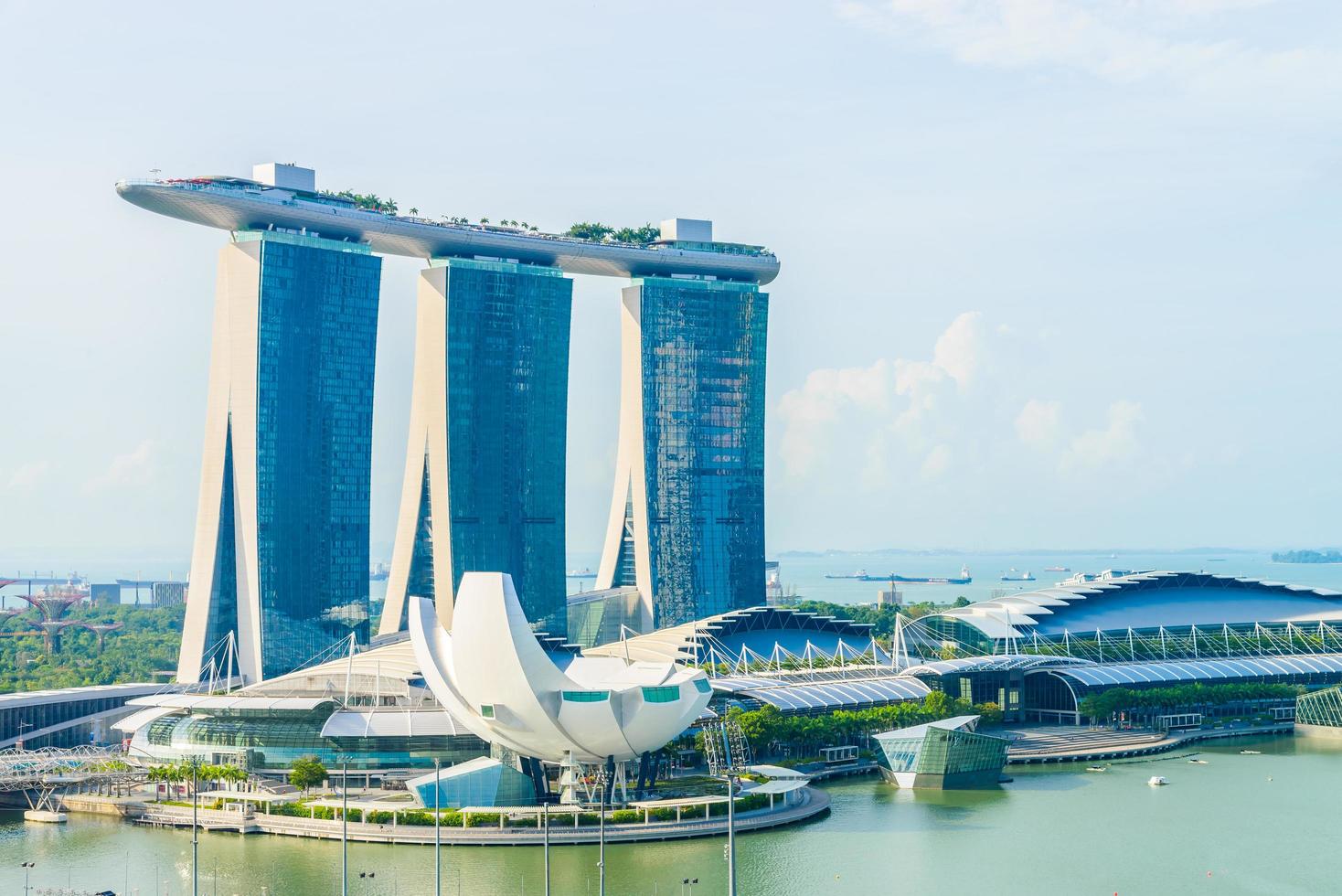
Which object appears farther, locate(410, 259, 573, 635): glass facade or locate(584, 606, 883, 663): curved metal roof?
locate(410, 259, 573, 635): glass facade

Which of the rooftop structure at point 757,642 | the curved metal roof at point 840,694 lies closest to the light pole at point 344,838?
the curved metal roof at point 840,694

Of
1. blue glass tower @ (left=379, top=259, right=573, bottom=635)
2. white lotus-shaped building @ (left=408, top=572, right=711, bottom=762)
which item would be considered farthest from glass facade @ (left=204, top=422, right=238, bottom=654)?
white lotus-shaped building @ (left=408, top=572, right=711, bottom=762)

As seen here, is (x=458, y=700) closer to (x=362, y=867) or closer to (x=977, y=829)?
(x=362, y=867)

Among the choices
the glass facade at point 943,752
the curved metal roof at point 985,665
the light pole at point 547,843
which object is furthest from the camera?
the curved metal roof at point 985,665

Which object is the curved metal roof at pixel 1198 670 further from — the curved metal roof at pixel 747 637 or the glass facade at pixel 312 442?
the glass facade at pixel 312 442

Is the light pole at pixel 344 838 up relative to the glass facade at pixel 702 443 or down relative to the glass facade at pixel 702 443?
down

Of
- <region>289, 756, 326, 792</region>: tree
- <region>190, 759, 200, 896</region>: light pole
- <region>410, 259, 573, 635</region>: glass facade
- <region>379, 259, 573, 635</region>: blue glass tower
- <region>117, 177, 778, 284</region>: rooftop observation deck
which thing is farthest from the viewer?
<region>410, 259, 573, 635</region>: glass facade

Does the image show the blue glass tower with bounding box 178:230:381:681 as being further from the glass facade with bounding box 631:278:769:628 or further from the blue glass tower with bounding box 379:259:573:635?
the glass facade with bounding box 631:278:769:628
